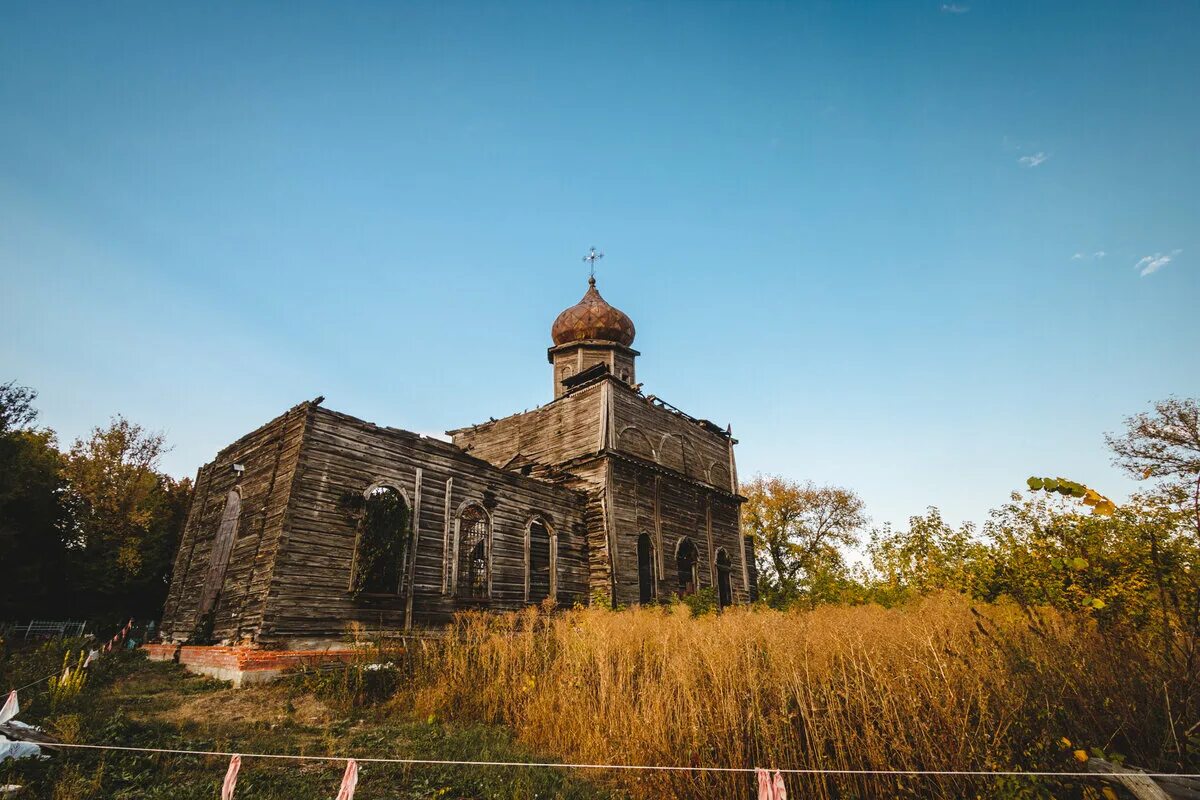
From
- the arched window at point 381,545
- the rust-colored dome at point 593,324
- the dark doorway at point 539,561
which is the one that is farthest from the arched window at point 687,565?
the arched window at point 381,545

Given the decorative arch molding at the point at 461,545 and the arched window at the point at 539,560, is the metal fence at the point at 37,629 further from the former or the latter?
the arched window at the point at 539,560

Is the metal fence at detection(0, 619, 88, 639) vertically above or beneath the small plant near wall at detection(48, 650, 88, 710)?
above

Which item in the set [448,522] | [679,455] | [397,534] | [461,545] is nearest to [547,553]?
[461,545]

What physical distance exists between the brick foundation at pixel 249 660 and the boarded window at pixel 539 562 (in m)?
6.08

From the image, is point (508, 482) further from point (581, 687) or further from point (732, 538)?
point (732, 538)

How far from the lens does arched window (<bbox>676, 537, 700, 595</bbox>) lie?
22.0 meters

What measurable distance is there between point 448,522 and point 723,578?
44.4ft

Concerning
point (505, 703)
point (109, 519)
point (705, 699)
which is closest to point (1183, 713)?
point (705, 699)

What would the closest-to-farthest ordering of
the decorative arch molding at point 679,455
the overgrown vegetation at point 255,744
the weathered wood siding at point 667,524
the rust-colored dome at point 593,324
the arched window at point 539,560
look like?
the overgrown vegetation at point 255,744 < the arched window at point 539,560 < the weathered wood siding at point 667,524 < the decorative arch molding at point 679,455 < the rust-colored dome at point 593,324

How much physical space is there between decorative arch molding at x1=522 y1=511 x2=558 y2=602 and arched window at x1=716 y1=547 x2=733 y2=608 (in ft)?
28.4

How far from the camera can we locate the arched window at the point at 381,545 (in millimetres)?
13109

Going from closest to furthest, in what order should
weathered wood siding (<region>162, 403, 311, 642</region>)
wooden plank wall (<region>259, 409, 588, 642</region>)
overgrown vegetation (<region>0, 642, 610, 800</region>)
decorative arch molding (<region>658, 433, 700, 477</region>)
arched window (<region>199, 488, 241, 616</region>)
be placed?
overgrown vegetation (<region>0, 642, 610, 800</region>)
wooden plank wall (<region>259, 409, 588, 642</region>)
weathered wood siding (<region>162, 403, 311, 642</region>)
arched window (<region>199, 488, 241, 616</region>)
decorative arch molding (<region>658, 433, 700, 477</region>)

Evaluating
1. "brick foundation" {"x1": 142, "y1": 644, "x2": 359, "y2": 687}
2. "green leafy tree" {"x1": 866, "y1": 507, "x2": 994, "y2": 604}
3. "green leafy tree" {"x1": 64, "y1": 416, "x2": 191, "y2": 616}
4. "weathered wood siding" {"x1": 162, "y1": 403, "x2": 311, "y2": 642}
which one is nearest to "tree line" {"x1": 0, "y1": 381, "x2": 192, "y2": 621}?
"green leafy tree" {"x1": 64, "y1": 416, "x2": 191, "y2": 616}

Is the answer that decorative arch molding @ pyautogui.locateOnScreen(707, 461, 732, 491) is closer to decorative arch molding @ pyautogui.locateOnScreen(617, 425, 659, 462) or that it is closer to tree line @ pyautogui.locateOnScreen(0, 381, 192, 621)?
decorative arch molding @ pyautogui.locateOnScreen(617, 425, 659, 462)
